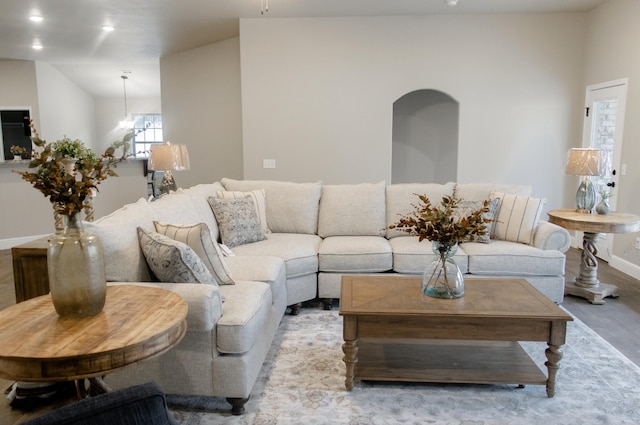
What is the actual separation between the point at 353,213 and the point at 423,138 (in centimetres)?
352

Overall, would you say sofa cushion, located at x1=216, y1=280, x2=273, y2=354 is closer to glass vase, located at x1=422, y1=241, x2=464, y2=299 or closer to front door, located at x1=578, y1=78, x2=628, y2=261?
glass vase, located at x1=422, y1=241, x2=464, y2=299

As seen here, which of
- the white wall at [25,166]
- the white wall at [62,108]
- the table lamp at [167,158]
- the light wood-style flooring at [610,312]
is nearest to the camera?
the light wood-style flooring at [610,312]

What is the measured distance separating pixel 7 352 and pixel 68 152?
1773 mm

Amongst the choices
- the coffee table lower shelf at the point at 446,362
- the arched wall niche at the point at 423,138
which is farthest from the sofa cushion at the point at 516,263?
the arched wall niche at the point at 423,138

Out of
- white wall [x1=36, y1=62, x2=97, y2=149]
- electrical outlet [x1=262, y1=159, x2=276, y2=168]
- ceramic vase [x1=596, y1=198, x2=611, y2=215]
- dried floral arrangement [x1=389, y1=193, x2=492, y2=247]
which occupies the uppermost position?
white wall [x1=36, y1=62, x2=97, y2=149]

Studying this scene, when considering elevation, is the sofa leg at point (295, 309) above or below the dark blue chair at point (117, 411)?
below

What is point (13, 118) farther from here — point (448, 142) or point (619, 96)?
point (619, 96)

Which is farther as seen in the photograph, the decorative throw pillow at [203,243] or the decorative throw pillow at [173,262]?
the decorative throw pillow at [203,243]

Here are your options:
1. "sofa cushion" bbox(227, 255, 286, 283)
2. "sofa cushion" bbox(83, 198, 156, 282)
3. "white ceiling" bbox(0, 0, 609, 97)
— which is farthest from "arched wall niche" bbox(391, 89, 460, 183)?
"sofa cushion" bbox(83, 198, 156, 282)

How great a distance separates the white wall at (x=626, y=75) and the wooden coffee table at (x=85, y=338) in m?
4.73

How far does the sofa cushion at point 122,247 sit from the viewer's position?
2.37m

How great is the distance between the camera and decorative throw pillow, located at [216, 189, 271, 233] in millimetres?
4180

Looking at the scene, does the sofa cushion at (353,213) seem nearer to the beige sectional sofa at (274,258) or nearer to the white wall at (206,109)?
the beige sectional sofa at (274,258)

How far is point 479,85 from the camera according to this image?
235 inches
